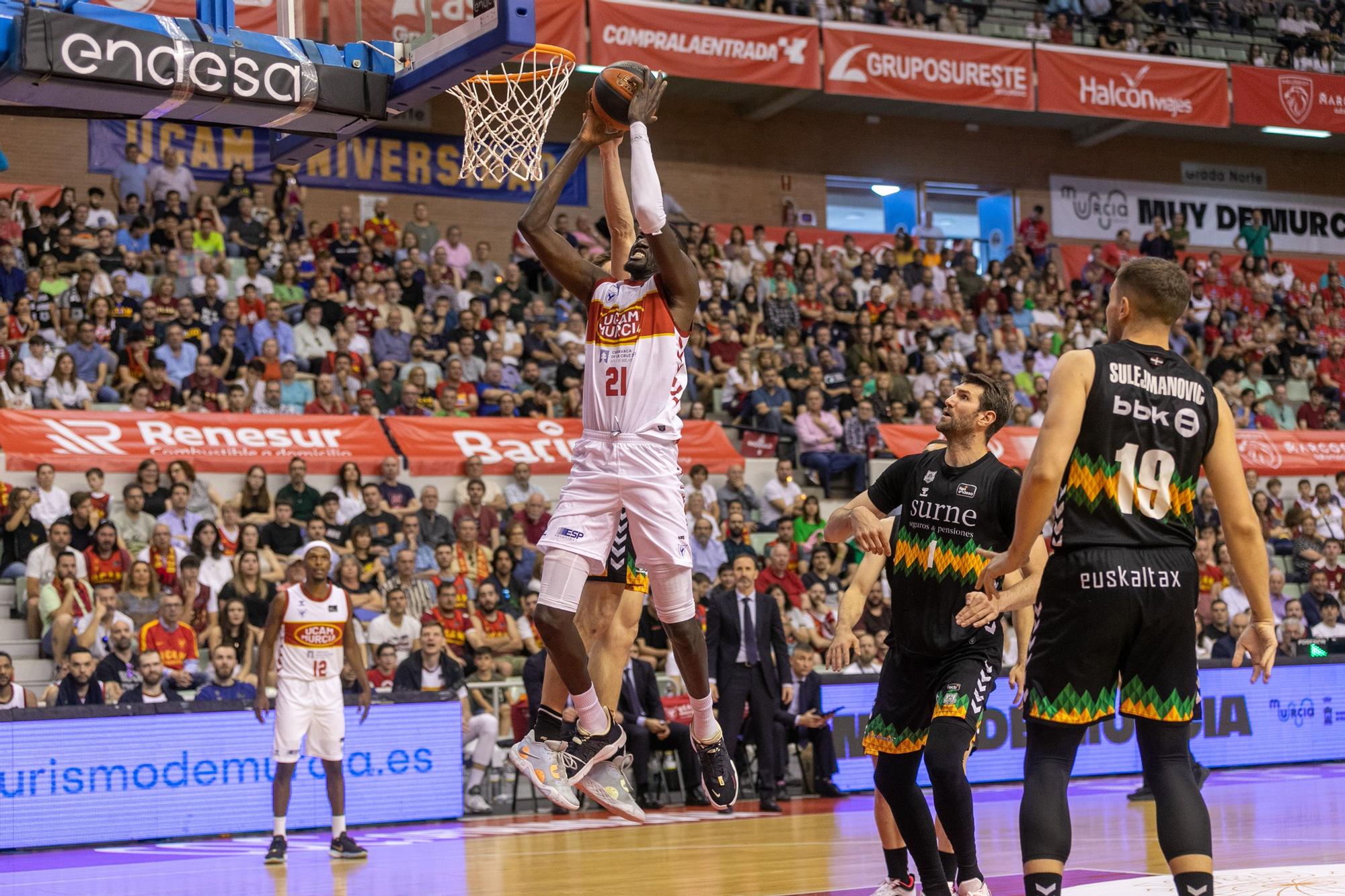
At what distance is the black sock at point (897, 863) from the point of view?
7.62 metres

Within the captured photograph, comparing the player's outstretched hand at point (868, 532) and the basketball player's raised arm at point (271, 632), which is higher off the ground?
the player's outstretched hand at point (868, 532)

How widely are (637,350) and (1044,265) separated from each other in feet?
71.7

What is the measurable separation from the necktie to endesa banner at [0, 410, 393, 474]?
5.15m

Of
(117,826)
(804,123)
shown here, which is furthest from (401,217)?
(117,826)

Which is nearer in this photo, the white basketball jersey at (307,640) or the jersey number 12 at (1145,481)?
the jersey number 12 at (1145,481)

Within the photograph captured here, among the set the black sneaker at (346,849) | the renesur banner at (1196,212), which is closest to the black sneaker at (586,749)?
the black sneaker at (346,849)

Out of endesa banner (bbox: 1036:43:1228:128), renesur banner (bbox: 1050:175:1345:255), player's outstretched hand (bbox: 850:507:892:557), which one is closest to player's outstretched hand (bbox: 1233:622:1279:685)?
player's outstretched hand (bbox: 850:507:892:557)

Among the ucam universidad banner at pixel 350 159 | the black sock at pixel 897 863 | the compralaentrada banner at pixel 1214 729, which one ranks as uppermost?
the ucam universidad banner at pixel 350 159

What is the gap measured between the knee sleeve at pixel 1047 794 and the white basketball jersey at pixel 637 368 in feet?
6.23

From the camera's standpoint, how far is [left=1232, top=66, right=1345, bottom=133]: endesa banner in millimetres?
27266

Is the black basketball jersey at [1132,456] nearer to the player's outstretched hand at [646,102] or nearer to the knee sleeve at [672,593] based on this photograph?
the knee sleeve at [672,593]

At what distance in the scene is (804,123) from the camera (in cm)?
2800

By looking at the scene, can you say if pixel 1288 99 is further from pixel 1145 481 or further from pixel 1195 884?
pixel 1195 884

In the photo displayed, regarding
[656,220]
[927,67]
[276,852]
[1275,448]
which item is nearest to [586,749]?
[656,220]
